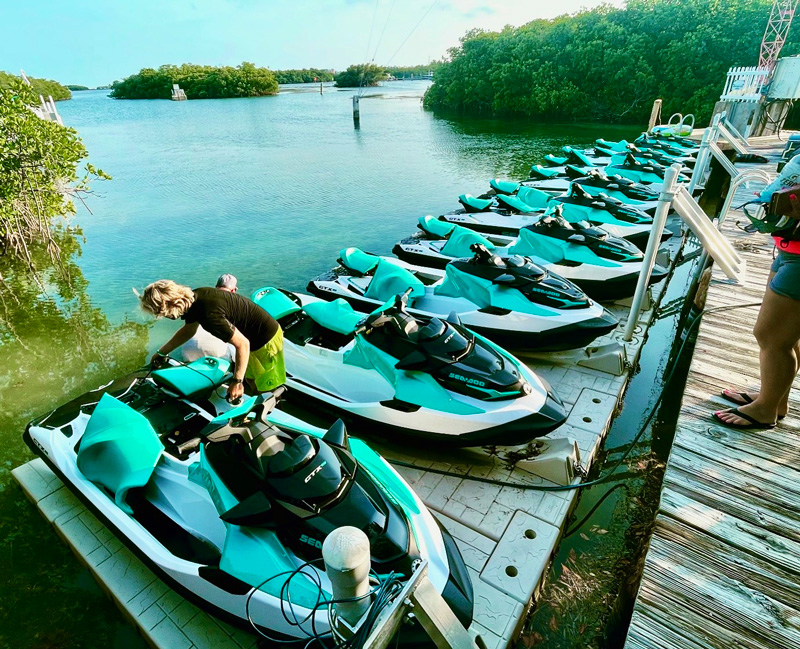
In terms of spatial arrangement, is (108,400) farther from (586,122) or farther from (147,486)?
(586,122)

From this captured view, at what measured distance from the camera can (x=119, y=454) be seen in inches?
110

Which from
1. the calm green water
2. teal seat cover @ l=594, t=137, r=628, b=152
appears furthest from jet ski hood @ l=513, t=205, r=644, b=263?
teal seat cover @ l=594, t=137, r=628, b=152

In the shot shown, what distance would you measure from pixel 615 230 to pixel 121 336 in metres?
8.10

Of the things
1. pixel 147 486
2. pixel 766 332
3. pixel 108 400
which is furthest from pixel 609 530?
pixel 108 400

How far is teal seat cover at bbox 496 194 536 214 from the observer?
9258mm

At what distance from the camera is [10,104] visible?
734 cm

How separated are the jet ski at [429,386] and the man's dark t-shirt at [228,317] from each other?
0.64m

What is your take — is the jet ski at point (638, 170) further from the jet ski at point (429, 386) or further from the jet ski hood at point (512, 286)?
the jet ski at point (429, 386)

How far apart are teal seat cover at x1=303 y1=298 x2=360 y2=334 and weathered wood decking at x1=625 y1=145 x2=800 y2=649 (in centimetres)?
278

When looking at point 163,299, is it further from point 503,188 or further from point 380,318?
point 503,188

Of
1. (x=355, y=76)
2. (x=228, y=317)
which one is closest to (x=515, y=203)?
(x=228, y=317)

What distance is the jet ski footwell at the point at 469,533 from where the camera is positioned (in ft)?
8.26

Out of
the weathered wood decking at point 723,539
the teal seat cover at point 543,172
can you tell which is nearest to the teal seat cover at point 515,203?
the teal seat cover at point 543,172

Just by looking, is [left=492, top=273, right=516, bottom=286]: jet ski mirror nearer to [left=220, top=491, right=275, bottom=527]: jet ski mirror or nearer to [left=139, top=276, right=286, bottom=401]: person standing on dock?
[left=139, top=276, right=286, bottom=401]: person standing on dock
